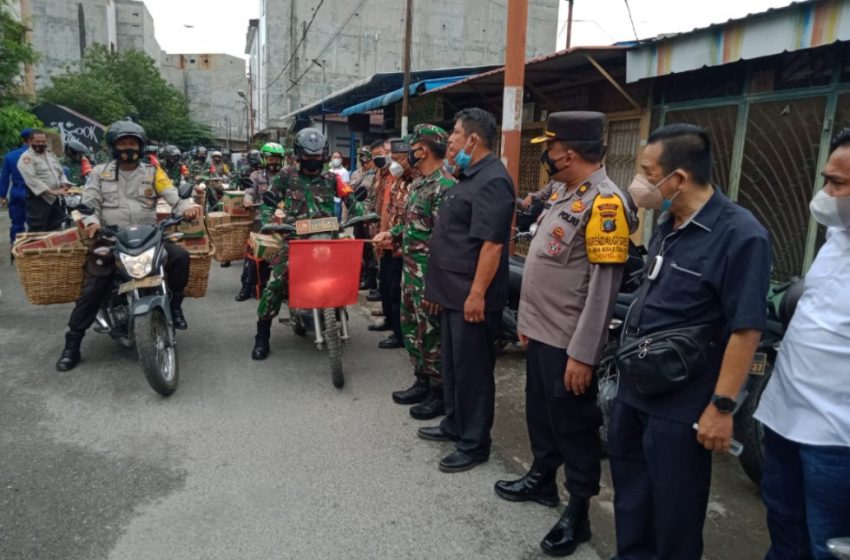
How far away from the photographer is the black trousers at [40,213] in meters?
8.34

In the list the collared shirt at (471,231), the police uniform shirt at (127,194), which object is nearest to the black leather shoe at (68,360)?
the police uniform shirt at (127,194)

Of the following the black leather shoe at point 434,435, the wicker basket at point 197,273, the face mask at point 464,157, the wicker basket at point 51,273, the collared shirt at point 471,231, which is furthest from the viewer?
the wicker basket at point 197,273

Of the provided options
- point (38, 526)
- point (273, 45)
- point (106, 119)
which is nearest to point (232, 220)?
point (38, 526)

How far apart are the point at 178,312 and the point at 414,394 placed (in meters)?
2.72

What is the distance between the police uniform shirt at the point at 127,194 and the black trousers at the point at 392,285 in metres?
1.73

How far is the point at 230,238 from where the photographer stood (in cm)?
700

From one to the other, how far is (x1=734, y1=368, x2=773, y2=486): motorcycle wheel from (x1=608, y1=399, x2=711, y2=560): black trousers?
1076 millimetres

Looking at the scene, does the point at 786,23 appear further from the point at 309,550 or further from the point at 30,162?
the point at 30,162

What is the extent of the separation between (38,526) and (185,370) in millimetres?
2120

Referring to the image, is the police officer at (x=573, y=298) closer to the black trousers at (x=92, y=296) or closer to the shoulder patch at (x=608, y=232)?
the shoulder patch at (x=608, y=232)

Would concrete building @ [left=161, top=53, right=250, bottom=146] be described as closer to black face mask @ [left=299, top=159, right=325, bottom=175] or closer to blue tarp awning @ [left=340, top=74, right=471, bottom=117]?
blue tarp awning @ [left=340, top=74, right=471, bottom=117]

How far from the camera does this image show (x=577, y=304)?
8.43 ft

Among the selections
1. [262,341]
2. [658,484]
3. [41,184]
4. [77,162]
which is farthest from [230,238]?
[658,484]

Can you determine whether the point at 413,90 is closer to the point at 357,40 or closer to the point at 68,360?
the point at 68,360
